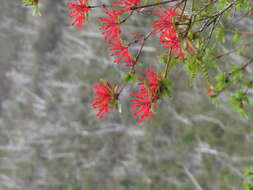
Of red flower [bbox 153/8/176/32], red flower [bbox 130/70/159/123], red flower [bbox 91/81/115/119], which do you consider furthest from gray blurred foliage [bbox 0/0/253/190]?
red flower [bbox 91/81/115/119]

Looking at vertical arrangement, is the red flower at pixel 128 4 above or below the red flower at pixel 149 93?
Answer: above

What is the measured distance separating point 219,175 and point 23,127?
28.7ft

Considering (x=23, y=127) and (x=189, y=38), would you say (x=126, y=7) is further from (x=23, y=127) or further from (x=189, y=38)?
(x=23, y=127)

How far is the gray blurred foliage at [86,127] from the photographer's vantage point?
7.11m

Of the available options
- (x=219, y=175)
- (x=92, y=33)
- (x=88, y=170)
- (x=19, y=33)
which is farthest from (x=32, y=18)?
(x=219, y=175)

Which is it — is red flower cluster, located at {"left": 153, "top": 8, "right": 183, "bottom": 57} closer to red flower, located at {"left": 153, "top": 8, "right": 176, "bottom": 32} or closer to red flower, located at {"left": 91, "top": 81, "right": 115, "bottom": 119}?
red flower, located at {"left": 153, "top": 8, "right": 176, "bottom": 32}

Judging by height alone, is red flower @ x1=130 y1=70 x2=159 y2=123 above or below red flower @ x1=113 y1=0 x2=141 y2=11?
Answer: below

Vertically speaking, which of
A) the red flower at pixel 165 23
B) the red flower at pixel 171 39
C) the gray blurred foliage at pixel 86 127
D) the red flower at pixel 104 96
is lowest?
the gray blurred foliage at pixel 86 127

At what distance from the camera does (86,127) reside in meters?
10.6

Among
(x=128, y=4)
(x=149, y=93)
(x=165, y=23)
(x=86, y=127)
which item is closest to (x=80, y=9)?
(x=128, y=4)

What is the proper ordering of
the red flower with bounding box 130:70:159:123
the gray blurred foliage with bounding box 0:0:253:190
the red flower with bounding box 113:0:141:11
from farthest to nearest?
the gray blurred foliage with bounding box 0:0:253:190 < the red flower with bounding box 113:0:141:11 < the red flower with bounding box 130:70:159:123

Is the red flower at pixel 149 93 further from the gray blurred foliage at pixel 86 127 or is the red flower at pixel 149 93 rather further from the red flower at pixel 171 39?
the gray blurred foliage at pixel 86 127

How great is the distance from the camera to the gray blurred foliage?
711cm

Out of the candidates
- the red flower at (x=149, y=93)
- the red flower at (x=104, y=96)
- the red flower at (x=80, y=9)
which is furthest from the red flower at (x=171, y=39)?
the red flower at (x=80, y=9)
